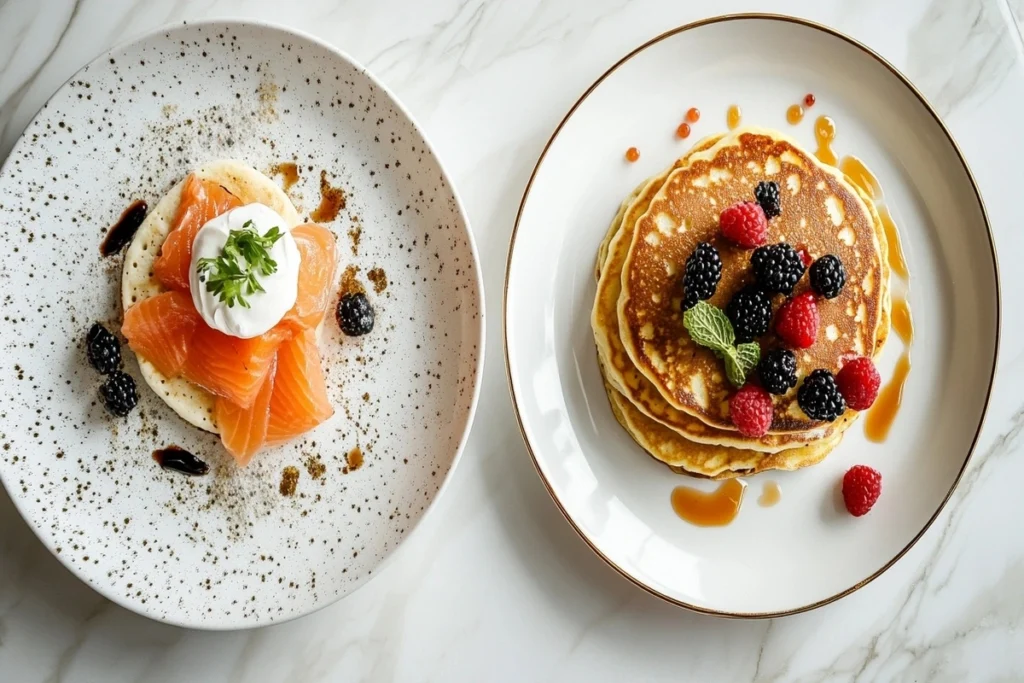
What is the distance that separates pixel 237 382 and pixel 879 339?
1643mm

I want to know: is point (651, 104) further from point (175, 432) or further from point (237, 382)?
point (175, 432)

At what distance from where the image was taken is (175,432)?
6.25 ft

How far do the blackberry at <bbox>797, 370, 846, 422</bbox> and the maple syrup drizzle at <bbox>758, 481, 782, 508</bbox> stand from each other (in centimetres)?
30

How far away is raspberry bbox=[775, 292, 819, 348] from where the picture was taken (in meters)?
1.78

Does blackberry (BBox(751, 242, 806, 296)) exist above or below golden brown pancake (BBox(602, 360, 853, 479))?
above

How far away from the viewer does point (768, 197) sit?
1884 millimetres

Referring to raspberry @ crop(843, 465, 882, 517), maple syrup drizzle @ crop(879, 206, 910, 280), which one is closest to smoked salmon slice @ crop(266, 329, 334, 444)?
raspberry @ crop(843, 465, 882, 517)

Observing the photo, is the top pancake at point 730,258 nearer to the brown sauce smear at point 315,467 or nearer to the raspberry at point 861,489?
the raspberry at point 861,489

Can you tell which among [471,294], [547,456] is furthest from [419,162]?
[547,456]

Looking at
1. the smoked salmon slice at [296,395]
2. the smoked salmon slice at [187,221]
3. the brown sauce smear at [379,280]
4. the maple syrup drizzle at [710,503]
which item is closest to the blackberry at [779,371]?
the maple syrup drizzle at [710,503]

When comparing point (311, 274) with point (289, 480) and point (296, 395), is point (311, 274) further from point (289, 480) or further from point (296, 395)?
point (289, 480)

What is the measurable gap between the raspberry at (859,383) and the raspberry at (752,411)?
A: 8.5 inches

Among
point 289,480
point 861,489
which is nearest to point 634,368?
point 861,489

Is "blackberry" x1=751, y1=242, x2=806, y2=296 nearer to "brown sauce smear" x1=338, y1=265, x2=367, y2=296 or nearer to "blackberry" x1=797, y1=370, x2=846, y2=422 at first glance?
"blackberry" x1=797, y1=370, x2=846, y2=422
